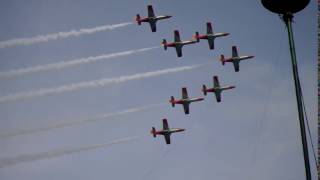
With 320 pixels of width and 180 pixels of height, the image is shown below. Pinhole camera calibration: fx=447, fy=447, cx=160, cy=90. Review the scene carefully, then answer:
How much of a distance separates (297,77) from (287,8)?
611cm

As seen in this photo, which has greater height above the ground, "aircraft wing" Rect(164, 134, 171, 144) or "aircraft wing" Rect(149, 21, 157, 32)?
"aircraft wing" Rect(149, 21, 157, 32)

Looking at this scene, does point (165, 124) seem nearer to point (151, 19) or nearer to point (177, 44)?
point (177, 44)

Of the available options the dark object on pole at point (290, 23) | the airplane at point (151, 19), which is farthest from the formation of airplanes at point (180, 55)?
the dark object on pole at point (290, 23)

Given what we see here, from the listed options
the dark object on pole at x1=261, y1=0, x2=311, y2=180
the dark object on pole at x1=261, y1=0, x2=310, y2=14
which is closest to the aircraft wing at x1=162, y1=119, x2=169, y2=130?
the dark object on pole at x1=261, y1=0, x2=311, y2=180

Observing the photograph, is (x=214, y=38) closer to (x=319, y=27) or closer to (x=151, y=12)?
(x=151, y=12)

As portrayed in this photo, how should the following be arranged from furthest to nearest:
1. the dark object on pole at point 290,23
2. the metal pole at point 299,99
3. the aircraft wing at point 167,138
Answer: the aircraft wing at point 167,138, the dark object on pole at point 290,23, the metal pole at point 299,99

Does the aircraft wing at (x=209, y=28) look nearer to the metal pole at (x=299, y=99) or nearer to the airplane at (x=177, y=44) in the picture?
the airplane at (x=177, y=44)

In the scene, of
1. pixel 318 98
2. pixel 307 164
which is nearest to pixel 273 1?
pixel 307 164

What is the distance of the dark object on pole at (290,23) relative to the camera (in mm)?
24009

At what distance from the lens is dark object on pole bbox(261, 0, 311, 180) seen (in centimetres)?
2401

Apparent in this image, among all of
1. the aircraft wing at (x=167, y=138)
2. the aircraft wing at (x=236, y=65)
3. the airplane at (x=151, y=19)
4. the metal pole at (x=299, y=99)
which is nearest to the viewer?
the metal pole at (x=299, y=99)

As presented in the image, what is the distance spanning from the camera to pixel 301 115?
24250 millimetres

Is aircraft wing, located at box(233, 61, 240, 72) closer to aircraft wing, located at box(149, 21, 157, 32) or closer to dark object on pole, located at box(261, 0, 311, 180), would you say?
aircraft wing, located at box(149, 21, 157, 32)

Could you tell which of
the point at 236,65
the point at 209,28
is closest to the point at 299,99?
the point at 209,28
